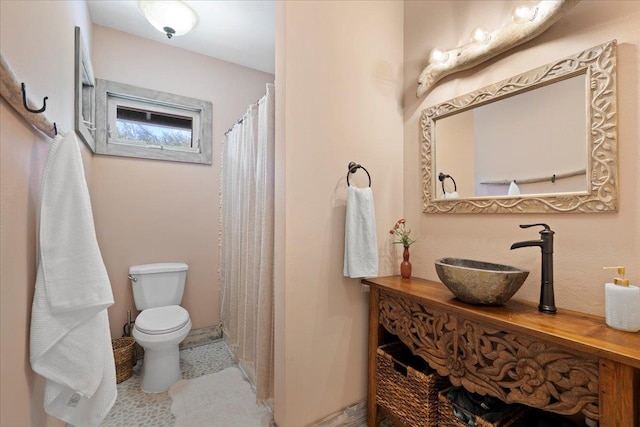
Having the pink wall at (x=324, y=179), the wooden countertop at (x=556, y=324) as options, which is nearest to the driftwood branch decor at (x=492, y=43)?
the pink wall at (x=324, y=179)

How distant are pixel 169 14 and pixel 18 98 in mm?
1477

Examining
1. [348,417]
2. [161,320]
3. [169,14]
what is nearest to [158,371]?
[161,320]

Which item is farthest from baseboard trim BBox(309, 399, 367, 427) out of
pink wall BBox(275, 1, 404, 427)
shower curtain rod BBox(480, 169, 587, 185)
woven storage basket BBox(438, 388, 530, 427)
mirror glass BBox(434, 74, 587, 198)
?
shower curtain rod BBox(480, 169, 587, 185)

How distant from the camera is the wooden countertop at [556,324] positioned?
79cm

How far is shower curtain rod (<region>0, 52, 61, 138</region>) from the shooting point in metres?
0.69

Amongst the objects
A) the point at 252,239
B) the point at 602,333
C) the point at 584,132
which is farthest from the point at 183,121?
the point at 602,333

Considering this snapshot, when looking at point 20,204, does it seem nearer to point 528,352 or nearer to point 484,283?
point 484,283

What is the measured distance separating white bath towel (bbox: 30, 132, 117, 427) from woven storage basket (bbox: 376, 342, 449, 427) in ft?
4.32

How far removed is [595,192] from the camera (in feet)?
3.46

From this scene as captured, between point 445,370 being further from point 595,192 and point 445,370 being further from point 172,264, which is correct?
point 172,264

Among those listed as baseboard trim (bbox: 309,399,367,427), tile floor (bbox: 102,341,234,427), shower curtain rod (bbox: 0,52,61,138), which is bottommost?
tile floor (bbox: 102,341,234,427)

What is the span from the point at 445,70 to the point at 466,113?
0.27 metres

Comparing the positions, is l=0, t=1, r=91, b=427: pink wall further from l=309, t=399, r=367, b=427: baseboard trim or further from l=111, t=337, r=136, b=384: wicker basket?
l=309, t=399, r=367, b=427: baseboard trim

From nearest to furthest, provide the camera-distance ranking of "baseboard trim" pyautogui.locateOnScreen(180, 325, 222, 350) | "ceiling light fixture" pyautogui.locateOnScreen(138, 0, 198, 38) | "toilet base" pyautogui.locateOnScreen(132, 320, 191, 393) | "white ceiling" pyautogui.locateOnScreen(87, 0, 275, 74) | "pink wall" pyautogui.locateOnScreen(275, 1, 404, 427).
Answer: "pink wall" pyautogui.locateOnScreen(275, 1, 404, 427) → "ceiling light fixture" pyautogui.locateOnScreen(138, 0, 198, 38) → "toilet base" pyautogui.locateOnScreen(132, 320, 191, 393) → "white ceiling" pyautogui.locateOnScreen(87, 0, 275, 74) → "baseboard trim" pyautogui.locateOnScreen(180, 325, 222, 350)
